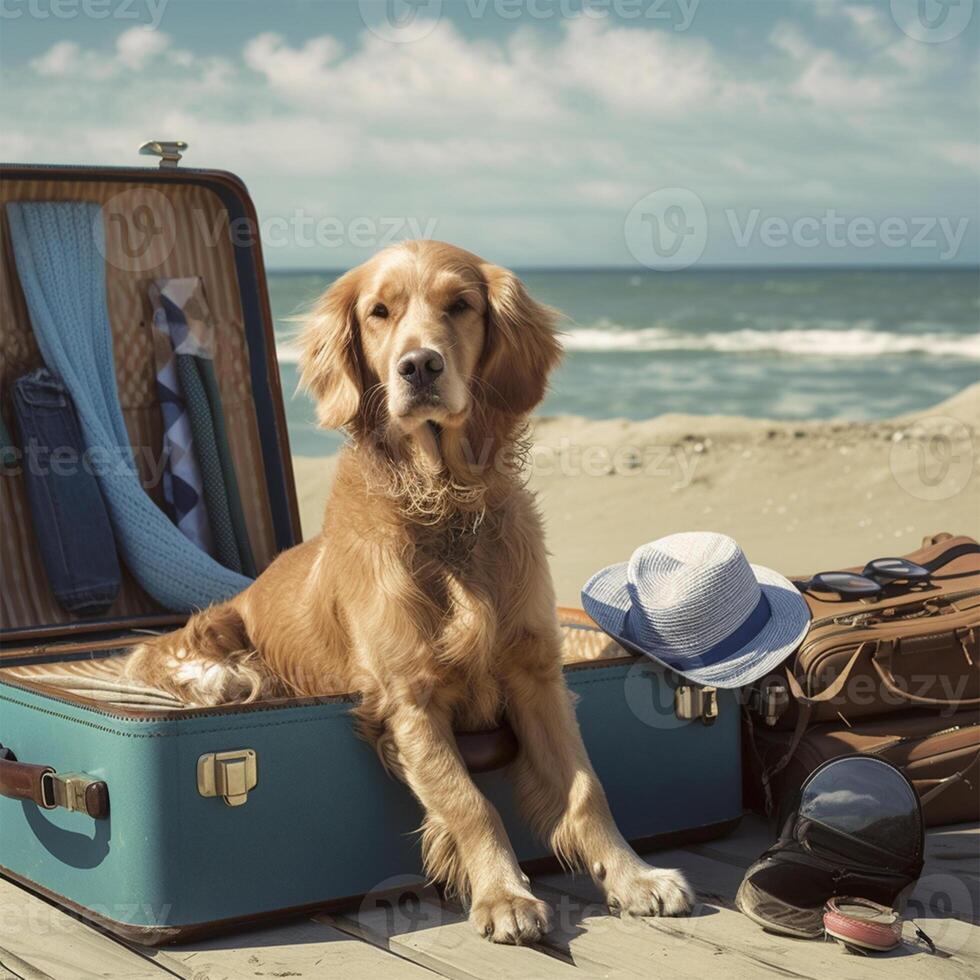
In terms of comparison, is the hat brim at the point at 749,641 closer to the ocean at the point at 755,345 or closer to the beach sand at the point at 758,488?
the beach sand at the point at 758,488

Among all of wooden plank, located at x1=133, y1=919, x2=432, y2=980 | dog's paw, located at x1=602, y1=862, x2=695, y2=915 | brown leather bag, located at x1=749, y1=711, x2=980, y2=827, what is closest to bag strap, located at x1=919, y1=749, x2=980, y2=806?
brown leather bag, located at x1=749, y1=711, x2=980, y2=827

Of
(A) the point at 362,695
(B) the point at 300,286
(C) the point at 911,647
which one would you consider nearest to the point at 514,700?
(A) the point at 362,695

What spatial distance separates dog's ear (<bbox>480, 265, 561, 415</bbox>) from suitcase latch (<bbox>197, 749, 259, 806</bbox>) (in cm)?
106

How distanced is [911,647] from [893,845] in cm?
90

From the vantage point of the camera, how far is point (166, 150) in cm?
484

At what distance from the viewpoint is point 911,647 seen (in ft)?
13.0

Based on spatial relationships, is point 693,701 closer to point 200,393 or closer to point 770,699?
point 770,699

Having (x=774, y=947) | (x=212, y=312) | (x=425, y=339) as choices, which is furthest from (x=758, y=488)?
(x=774, y=947)

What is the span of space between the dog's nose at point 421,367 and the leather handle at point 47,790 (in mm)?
1131

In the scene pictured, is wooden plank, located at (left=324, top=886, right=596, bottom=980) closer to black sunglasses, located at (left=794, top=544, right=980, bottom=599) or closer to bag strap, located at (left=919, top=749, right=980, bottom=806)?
bag strap, located at (left=919, top=749, right=980, bottom=806)

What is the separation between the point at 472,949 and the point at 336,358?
4.76ft

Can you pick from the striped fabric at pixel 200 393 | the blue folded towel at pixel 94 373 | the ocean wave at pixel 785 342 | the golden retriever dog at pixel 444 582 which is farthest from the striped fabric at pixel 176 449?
the ocean wave at pixel 785 342

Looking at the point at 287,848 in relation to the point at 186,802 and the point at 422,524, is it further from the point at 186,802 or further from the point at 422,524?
the point at 422,524

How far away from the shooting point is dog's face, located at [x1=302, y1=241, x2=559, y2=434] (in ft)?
11.1
